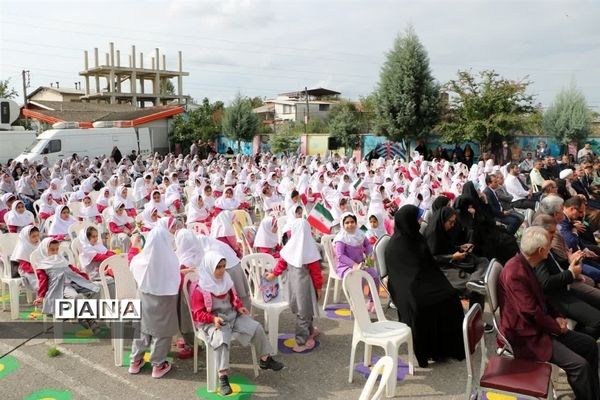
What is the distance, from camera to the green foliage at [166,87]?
6412cm

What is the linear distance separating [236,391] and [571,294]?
10.3 ft

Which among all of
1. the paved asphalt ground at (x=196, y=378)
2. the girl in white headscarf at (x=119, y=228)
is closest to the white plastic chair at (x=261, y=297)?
the paved asphalt ground at (x=196, y=378)

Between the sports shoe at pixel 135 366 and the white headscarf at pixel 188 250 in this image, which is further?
the white headscarf at pixel 188 250

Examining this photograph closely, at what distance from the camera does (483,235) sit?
246 inches

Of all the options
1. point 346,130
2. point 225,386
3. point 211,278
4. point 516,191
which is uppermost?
point 346,130

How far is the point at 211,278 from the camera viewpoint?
447 cm

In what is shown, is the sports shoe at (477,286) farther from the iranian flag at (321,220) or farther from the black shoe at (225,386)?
the iranian flag at (321,220)

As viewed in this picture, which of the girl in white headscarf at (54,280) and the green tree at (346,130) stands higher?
the green tree at (346,130)

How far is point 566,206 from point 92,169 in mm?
15815

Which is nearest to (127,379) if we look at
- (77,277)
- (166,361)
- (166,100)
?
(166,361)

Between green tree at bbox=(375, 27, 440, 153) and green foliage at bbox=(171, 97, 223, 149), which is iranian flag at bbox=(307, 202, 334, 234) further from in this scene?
green foliage at bbox=(171, 97, 223, 149)

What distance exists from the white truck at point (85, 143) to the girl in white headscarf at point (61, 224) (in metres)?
13.7

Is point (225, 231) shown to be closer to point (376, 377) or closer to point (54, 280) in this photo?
point (54, 280)

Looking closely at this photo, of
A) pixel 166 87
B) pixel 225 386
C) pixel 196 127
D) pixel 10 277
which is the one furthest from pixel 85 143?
pixel 166 87
